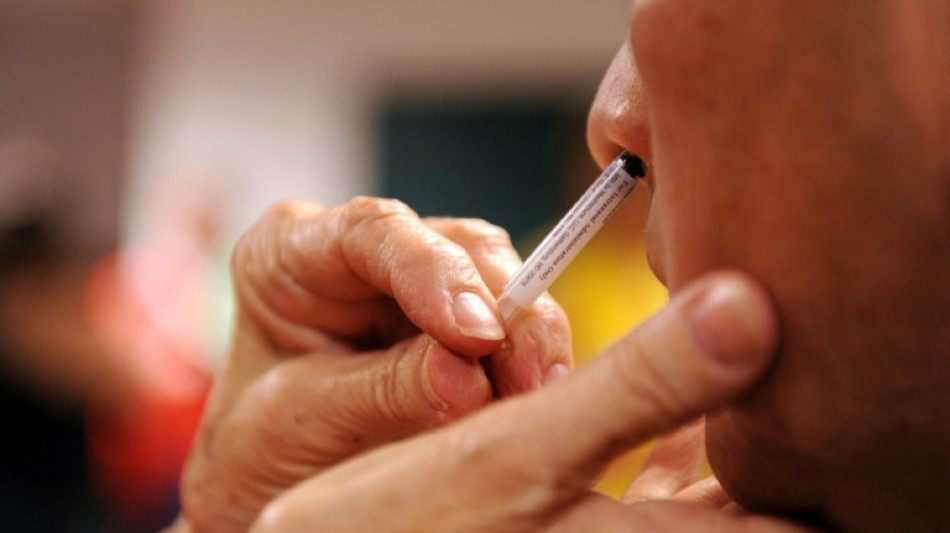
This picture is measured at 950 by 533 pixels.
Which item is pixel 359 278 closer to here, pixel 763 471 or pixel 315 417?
pixel 315 417

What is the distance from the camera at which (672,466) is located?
2.20 feet

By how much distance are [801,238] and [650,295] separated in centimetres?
105

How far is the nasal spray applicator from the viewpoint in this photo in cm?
58

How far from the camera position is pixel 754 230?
1.12ft

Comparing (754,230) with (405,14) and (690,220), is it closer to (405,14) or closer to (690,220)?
(690,220)

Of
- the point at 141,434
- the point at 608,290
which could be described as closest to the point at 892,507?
the point at 608,290

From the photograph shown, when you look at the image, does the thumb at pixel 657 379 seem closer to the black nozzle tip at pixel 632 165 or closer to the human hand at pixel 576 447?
the human hand at pixel 576 447

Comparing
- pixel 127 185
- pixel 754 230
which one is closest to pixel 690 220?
pixel 754 230

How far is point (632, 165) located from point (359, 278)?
25cm

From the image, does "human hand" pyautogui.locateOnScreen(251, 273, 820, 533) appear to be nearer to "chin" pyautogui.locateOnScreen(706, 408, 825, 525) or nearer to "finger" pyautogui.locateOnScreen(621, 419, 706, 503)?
"chin" pyautogui.locateOnScreen(706, 408, 825, 525)

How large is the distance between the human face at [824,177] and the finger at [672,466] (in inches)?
11.4

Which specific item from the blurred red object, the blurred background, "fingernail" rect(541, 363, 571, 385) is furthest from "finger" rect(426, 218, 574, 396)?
the blurred background

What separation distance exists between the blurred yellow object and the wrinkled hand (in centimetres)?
61

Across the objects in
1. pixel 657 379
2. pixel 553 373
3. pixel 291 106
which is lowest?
pixel 291 106
